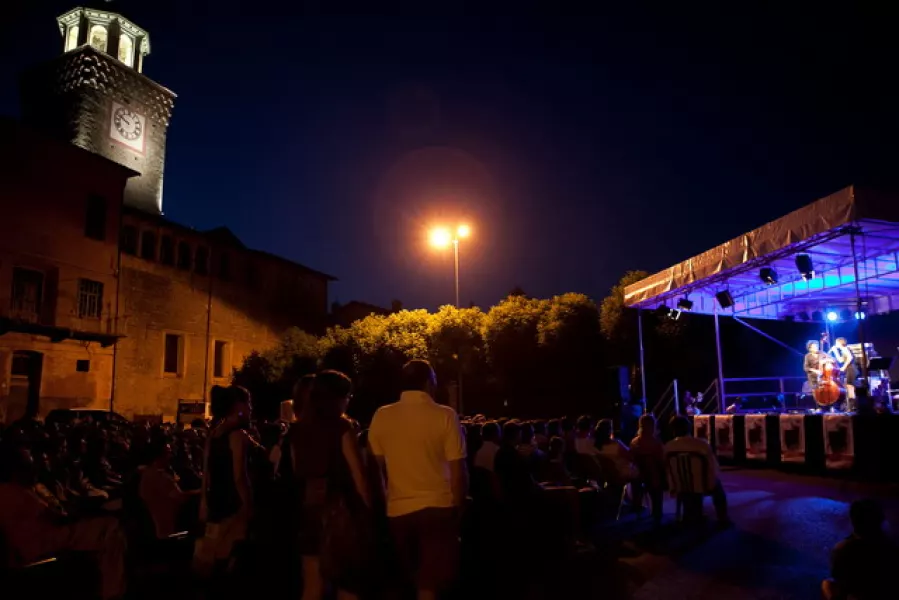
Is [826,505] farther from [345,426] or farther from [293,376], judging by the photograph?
[293,376]

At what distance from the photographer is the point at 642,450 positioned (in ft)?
27.2

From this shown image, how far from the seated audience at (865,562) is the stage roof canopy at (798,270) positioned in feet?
24.7

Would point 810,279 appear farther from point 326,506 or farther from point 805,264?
point 326,506

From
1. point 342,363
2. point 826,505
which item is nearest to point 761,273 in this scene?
point 826,505

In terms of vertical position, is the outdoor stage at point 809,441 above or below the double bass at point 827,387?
below

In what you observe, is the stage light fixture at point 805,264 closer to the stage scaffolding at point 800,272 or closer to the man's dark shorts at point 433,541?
the stage scaffolding at point 800,272

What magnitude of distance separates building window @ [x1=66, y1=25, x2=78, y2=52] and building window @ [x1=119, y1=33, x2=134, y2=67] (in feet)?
7.49

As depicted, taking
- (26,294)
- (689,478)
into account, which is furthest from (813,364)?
(26,294)

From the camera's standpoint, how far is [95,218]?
27.4 metres

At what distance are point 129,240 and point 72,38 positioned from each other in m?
16.0

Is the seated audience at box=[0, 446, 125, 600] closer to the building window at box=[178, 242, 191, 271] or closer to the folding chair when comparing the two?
the folding chair

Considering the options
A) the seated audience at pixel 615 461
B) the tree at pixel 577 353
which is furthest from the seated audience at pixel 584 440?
the tree at pixel 577 353

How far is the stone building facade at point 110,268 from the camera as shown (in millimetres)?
24266

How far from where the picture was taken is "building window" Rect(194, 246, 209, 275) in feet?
108
